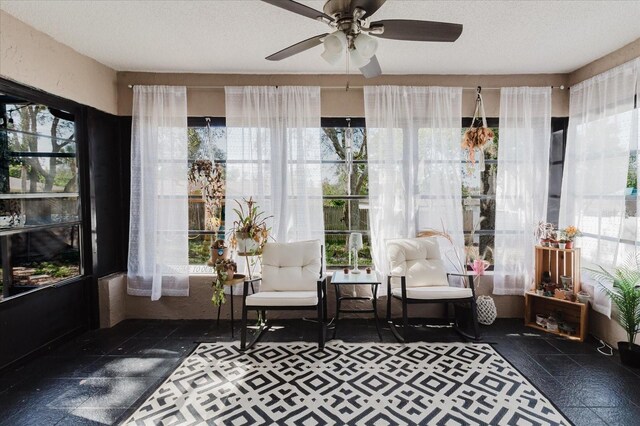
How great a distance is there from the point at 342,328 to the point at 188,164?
7.89 ft

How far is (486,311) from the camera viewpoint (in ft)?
11.8

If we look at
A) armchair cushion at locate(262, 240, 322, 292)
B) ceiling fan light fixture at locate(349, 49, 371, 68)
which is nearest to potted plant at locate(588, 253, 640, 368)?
armchair cushion at locate(262, 240, 322, 292)

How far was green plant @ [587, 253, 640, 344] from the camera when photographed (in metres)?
2.73

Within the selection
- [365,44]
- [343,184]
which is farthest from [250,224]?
[365,44]

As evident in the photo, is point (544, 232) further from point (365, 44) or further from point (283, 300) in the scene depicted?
point (365, 44)

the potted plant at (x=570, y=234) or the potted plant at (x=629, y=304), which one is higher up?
the potted plant at (x=570, y=234)

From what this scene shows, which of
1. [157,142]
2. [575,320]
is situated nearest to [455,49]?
[575,320]

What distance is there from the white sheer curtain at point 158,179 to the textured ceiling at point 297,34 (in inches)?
15.0

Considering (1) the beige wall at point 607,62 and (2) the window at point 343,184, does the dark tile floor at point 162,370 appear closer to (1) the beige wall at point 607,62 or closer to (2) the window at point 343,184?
(2) the window at point 343,184

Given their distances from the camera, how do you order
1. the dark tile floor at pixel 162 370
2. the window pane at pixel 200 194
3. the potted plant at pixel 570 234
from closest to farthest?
the dark tile floor at pixel 162 370
the potted plant at pixel 570 234
the window pane at pixel 200 194

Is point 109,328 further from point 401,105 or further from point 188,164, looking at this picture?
point 401,105

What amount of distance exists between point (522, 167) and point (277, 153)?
259 cm

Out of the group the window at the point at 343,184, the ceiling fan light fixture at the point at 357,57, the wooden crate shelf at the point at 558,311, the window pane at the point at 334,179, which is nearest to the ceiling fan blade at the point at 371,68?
the ceiling fan light fixture at the point at 357,57

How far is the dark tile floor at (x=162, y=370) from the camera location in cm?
220
